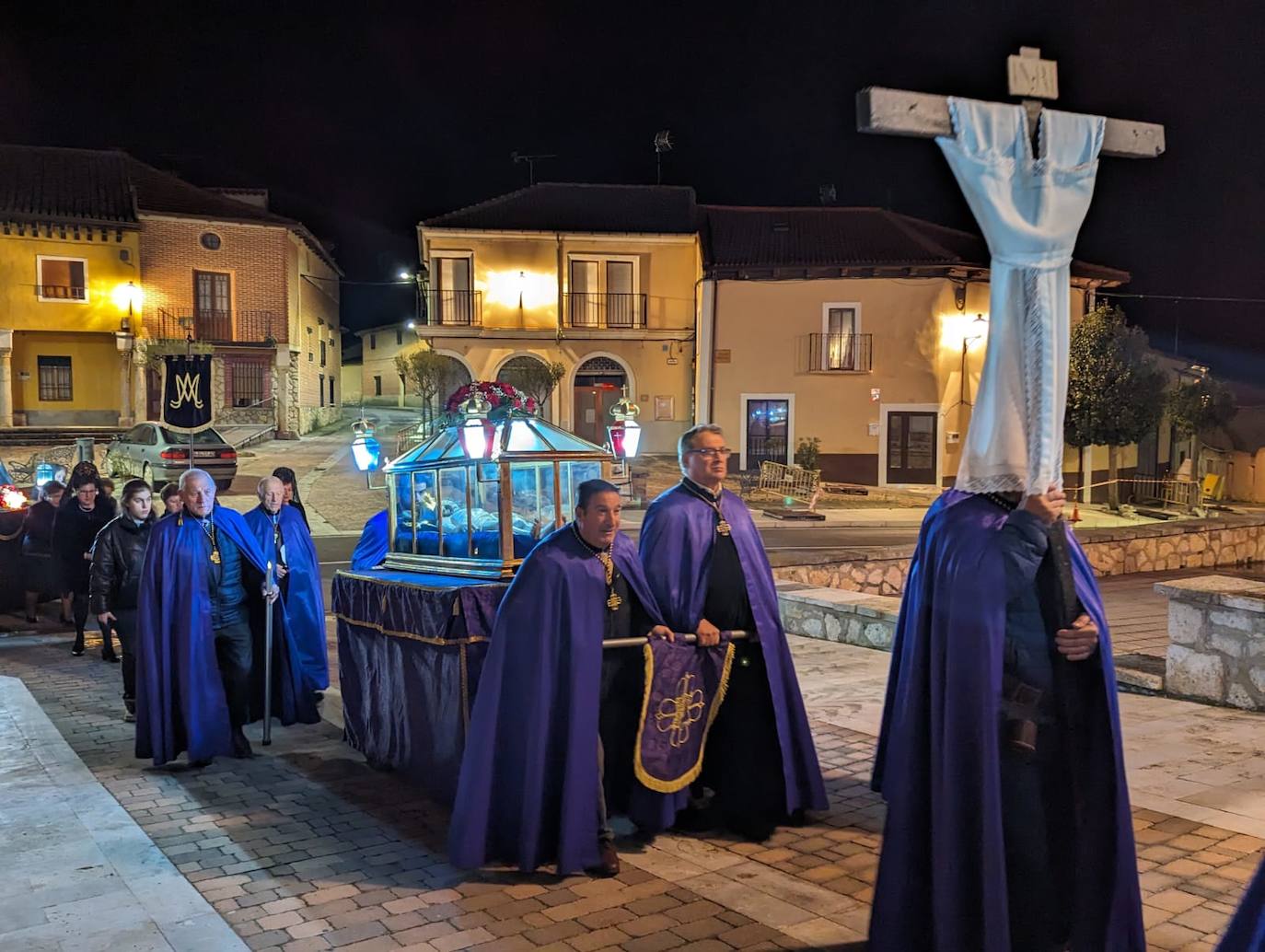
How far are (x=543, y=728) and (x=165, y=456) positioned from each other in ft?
65.0

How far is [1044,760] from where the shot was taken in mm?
3715

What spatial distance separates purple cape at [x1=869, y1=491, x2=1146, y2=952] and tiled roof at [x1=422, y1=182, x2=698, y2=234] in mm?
28901

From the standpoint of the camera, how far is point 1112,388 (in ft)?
82.7

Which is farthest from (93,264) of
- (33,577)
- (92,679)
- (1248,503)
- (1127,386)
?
(1248,503)

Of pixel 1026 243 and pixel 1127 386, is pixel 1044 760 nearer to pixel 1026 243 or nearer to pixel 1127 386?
pixel 1026 243

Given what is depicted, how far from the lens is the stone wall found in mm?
6906

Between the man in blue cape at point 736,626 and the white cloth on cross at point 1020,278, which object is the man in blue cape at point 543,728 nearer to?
the man in blue cape at point 736,626

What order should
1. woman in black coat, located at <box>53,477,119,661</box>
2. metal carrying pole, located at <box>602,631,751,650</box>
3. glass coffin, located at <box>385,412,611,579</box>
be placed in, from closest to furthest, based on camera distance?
metal carrying pole, located at <box>602,631,751,650</box> → glass coffin, located at <box>385,412,611,579</box> → woman in black coat, located at <box>53,477,119,661</box>

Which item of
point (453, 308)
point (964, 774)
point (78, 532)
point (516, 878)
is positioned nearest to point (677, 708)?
point (516, 878)

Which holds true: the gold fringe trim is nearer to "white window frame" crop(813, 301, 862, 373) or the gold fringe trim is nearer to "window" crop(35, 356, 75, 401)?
"white window frame" crop(813, 301, 862, 373)

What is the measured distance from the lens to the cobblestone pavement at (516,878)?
4086 mm

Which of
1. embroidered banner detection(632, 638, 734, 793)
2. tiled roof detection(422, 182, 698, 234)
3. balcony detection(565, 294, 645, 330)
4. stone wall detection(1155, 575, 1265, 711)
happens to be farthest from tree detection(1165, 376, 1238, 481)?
embroidered banner detection(632, 638, 734, 793)

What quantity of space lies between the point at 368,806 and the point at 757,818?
7.42 ft

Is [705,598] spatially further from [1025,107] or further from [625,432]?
[625,432]
